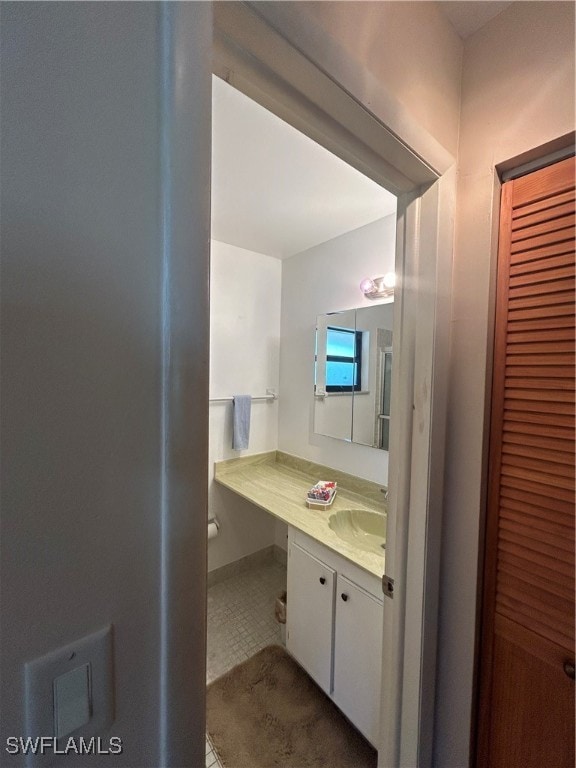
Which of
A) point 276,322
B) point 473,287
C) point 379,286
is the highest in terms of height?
point 379,286

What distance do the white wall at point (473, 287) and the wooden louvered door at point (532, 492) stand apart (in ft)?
0.13

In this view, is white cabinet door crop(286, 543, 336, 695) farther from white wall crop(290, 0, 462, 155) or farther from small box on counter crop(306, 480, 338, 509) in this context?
white wall crop(290, 0, 462, 155)

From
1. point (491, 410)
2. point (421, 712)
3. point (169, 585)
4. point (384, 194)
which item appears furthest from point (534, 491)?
point (384, 194)

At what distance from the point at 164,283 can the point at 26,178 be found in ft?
0.44

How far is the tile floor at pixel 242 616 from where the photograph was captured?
1.71m

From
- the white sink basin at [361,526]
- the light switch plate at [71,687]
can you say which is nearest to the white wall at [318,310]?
the white sink basin at [361,526]

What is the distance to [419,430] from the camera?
79cm

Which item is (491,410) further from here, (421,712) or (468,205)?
(421,712)

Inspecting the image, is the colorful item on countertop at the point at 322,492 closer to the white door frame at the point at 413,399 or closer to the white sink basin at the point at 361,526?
the white sink basin at the point at 361,526

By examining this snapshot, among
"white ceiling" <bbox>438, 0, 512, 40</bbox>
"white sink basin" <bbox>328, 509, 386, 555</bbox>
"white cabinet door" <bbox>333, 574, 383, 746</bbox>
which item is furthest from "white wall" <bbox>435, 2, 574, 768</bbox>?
"white sink basin" <bbox>328, 509, 386, 555</bbox>

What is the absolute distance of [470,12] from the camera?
0.74 m

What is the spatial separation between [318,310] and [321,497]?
1233 mm

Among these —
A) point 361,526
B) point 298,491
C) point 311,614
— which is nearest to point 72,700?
point 311,614

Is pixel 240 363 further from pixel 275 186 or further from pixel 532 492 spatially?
pixel 532 492
